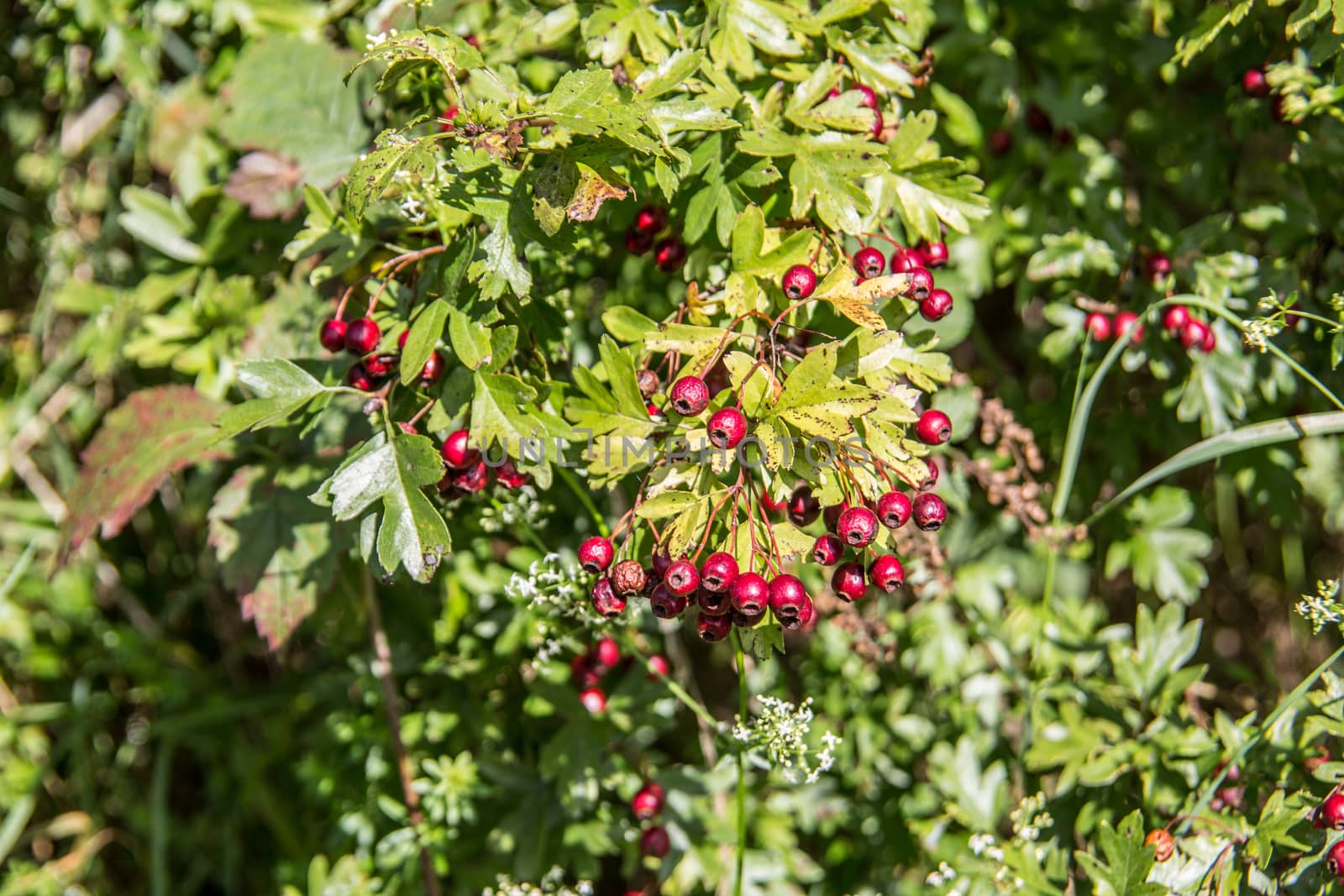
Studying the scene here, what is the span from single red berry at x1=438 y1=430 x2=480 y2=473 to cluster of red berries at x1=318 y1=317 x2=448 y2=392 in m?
0.12

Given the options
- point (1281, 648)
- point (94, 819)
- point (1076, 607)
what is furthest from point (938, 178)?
point (94, 819)

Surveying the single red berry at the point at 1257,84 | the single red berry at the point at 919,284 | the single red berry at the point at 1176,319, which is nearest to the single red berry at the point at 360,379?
the single red berry at the point at 919,284

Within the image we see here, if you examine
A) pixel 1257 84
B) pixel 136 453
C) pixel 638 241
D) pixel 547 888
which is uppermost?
pixel 1257 84

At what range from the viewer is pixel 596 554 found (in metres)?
1.48

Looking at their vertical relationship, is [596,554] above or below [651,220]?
below

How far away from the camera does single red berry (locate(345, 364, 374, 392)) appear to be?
1636mm

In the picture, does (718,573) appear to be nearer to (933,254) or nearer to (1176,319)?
(933,254)

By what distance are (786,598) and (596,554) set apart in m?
0.31

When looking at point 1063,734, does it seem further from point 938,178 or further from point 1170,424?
point 938,178

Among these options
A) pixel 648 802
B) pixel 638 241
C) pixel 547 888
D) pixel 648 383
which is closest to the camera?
pixel 648 383

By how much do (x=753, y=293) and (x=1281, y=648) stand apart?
97.2 inches

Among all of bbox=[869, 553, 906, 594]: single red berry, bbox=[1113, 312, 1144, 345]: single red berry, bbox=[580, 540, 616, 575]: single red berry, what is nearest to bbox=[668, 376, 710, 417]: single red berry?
bbox=[580, 540, 616, 575]: single red berry

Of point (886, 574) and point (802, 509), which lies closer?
point (886, 574)

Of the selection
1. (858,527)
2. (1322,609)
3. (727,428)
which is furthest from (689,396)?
(1322,609)
